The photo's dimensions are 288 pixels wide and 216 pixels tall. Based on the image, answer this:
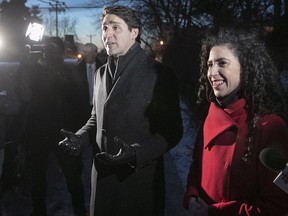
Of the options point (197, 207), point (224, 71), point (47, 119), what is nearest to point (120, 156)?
point (197, 207)

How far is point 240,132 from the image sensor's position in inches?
71.4

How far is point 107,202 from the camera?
2531 millimetres

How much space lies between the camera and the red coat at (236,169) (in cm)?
165

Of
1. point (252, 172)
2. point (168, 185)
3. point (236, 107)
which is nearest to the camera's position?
point (252, 172)

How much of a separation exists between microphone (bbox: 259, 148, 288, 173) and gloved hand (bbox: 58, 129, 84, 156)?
143cm

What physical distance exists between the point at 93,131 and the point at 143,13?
89.9 feet

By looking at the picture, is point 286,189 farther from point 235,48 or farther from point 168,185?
point 168,185

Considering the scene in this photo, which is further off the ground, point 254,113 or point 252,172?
point 254,113

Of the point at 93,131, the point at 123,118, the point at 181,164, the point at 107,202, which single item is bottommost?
the point at 181,164

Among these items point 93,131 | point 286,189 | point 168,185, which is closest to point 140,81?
point 93,131

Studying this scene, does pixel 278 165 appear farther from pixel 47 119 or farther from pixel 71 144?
pixel 47 119


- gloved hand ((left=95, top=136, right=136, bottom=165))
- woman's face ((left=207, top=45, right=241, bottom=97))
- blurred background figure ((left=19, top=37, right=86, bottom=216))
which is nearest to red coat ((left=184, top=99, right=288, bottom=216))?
woman's face ((left=207, top=45, right=241, bottom=97))

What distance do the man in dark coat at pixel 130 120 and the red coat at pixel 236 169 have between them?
442mm

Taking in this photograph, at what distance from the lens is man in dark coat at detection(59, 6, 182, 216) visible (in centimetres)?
248
